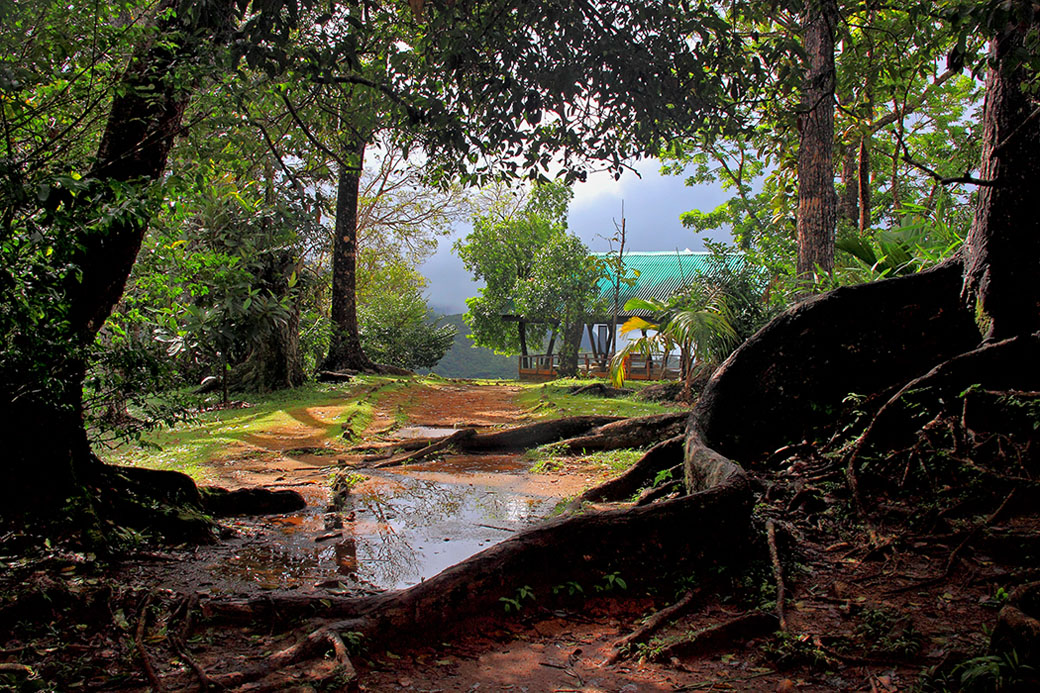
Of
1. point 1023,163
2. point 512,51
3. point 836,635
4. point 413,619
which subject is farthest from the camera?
point 512,51

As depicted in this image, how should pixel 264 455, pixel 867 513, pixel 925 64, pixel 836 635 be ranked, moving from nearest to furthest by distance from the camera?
pixel 836 635
pixel 867 513
pixel 925 64
pixel 264 455

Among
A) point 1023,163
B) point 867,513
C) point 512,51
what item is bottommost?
point 867,513

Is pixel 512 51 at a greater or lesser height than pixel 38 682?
greater

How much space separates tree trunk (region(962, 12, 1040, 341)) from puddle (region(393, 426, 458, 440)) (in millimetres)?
6896

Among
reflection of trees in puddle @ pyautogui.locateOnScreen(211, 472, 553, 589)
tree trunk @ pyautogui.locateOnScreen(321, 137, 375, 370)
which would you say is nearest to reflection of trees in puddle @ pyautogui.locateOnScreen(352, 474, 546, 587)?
reflection of trees in puddle @ pyautogui.locateOnScreen(211, 472, 553, 589)

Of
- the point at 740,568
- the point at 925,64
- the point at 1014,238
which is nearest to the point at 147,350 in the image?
the point at 740,568

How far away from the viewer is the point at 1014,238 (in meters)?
4.68

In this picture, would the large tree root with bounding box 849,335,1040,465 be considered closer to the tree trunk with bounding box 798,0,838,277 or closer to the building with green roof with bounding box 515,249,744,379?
the tree trunk with bounding box 798,0,838,277

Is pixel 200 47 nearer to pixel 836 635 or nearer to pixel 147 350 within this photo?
pixel 147 350

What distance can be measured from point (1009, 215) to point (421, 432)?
812cm

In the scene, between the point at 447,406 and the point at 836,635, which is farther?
the point at 447,406

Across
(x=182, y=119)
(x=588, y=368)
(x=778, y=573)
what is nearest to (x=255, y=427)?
(x=182, y=119)

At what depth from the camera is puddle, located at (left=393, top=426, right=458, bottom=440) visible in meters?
10.2

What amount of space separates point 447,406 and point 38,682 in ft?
39.8
